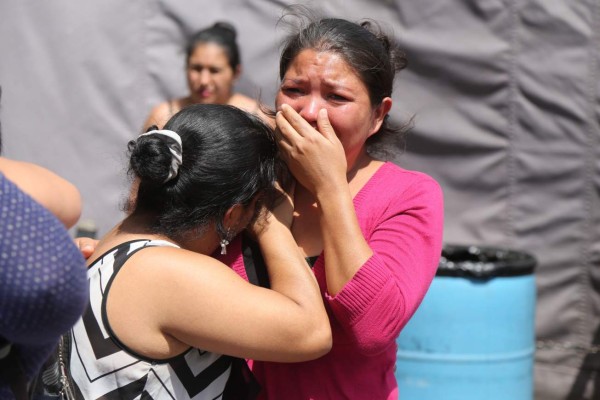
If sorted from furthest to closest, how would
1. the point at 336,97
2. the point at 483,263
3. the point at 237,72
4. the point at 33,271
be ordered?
1. the point at 237,72
2. the point at 483,263
3. the point at 336,97
4. the point at 33,271

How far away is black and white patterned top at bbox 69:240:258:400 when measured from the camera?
64.0 inches

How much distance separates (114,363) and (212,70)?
317 centimetres

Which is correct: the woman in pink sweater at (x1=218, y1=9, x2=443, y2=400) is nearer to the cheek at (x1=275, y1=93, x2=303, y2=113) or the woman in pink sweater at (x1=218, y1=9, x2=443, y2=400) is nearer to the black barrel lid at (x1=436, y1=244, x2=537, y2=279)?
the cheek at (x1=275, y1=93, x2=303, y2=113)

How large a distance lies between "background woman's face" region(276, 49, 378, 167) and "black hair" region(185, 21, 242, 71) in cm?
264

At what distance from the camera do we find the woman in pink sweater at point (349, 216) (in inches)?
68.0

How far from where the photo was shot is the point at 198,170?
1.72m

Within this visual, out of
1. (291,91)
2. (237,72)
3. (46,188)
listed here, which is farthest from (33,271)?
(237,72)

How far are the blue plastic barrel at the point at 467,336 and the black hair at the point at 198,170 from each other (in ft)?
6.10

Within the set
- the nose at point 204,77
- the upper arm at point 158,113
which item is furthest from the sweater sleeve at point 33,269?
the nose at point 204,77

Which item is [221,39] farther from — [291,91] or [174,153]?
[174,153]

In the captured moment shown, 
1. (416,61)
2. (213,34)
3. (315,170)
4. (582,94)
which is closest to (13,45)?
(213,34)

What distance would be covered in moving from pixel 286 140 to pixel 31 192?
0.61 meters

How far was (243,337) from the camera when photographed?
1606 mm

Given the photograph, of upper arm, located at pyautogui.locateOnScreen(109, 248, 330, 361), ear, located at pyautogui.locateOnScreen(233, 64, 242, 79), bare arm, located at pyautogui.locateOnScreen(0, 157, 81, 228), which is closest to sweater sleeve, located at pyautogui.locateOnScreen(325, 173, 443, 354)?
upper arm, located at pyautogui.locateOnScreen(109, 248, 330, 361)
